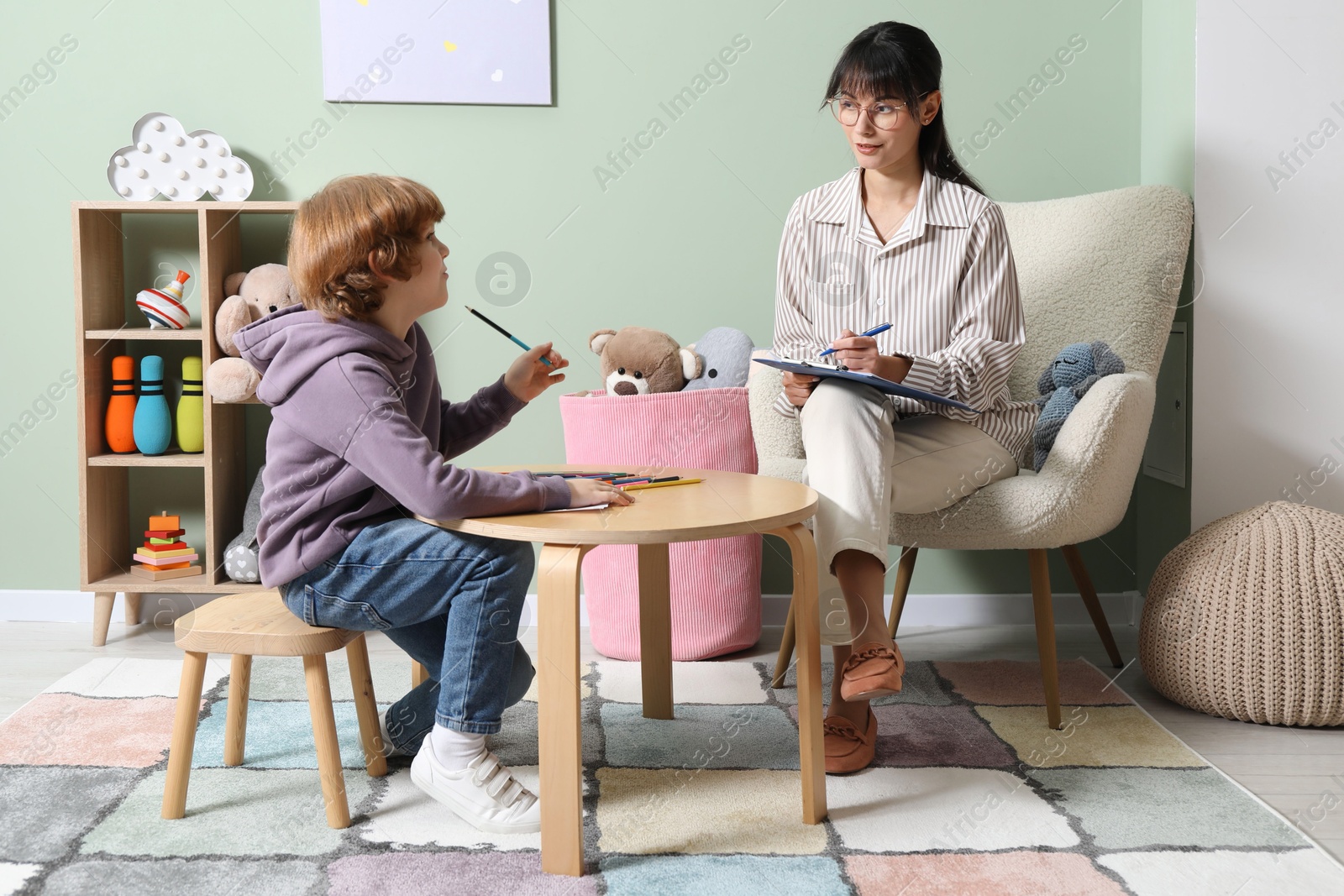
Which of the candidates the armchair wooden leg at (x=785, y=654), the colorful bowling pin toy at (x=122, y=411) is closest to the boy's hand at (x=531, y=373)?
the armchair wooden leg at (x=785, y=654)

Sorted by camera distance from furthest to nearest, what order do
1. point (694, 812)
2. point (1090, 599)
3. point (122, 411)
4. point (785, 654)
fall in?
1. point (122, 411)
2. point (1090, 599)
3. point (785, 654)
4. point (694, 812)

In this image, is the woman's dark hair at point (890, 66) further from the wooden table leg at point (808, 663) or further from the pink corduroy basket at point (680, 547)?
the wooden table leg at point (808, 663)

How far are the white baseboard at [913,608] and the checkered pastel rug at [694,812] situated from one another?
1.75 ft

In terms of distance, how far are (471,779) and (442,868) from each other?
11cm

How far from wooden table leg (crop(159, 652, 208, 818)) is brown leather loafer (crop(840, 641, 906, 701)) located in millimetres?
802

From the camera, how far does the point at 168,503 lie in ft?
7.66

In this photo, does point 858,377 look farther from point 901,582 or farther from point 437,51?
point 437,51

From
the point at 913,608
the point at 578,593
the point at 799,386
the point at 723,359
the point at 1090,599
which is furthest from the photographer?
the point at 913,608

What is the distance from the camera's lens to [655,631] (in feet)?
5.42

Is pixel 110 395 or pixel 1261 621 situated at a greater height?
pixel 110 395

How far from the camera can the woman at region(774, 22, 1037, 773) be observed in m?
1.44

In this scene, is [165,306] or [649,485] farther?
[165,306]

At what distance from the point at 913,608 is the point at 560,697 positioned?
53.8 inches

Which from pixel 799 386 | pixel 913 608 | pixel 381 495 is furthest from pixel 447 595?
pixel 913 608
